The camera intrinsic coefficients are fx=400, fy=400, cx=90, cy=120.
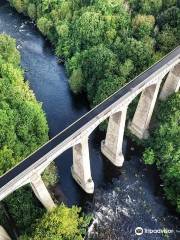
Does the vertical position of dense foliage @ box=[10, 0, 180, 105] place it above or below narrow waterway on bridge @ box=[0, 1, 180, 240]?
above

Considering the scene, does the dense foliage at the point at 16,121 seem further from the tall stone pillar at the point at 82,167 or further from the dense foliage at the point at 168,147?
the dense foliage at the point at 168,147

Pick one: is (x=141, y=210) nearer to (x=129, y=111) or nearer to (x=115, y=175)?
(x=115, y=175)

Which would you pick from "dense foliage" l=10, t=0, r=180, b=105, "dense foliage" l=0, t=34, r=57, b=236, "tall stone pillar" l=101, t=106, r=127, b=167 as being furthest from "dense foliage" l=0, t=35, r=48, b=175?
"dense foliage" l=10, t=0, r=180, b=105

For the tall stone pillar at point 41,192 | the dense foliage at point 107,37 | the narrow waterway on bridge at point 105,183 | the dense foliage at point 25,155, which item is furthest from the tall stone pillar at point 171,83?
the tall stone pillar at point 41,192

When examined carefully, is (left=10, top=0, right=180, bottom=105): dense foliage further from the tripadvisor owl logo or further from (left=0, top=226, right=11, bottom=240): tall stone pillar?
(left=0, top=226, right=11, bottom=240): tall stone pillar

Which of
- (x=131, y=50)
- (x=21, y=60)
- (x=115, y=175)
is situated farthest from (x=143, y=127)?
(x=21, y=60)

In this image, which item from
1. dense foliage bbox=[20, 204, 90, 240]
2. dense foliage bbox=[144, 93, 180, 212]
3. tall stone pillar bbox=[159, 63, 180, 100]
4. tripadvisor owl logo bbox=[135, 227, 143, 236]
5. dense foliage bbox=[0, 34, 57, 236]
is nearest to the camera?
dense foliage bbox=[20, 204, 90, 240]
